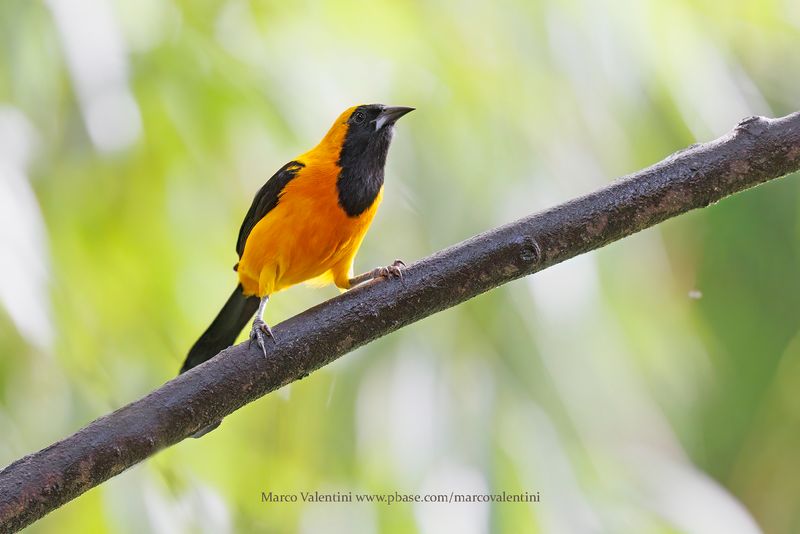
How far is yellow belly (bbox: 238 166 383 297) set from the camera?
3.54 metres

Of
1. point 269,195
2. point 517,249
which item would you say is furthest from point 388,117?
point 517,249

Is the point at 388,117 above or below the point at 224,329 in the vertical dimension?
above

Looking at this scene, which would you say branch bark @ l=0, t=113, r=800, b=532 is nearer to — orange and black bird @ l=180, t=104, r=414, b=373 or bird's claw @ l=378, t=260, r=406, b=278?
bird's claw @ l=378, t=260, r=406, b=278

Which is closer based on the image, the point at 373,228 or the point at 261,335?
the point at 261,335

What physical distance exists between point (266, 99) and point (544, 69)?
1308 mm

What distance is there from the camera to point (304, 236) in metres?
3.54

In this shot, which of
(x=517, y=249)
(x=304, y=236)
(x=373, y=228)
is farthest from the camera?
(x=373, y=228)

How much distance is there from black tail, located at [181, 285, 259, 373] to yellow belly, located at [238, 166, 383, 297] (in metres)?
0.23

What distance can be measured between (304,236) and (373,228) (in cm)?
92

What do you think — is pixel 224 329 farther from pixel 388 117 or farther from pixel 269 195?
pixel 388 117

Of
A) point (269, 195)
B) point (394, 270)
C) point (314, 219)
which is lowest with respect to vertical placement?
point (394, 270)

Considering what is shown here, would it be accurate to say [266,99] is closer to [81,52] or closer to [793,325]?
[81,52]

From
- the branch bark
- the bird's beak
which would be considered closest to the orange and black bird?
the bird's beak

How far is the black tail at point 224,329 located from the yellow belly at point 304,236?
0.23 meters
